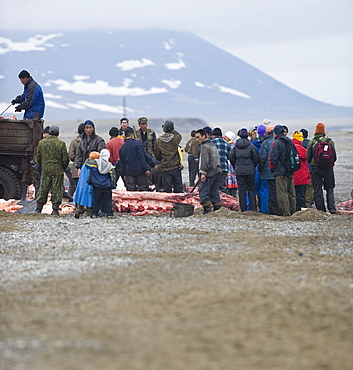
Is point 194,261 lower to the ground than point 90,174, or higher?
lower

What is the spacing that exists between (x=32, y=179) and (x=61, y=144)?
2.52 m

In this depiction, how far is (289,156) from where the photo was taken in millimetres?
13109

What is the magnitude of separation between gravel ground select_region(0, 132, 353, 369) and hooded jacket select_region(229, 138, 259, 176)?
2.91m

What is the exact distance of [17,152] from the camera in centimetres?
1535

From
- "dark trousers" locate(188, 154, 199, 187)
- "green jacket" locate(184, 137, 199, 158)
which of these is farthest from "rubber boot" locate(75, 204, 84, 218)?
"dark trousers" locate(188, 154, 199, 187)

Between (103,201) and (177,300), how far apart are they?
22.5 ft

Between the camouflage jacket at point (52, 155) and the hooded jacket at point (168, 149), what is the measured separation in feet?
6.48

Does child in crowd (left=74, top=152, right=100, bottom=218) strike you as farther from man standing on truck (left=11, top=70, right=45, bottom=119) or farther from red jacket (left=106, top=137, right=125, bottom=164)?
red jacket (left=106, top=137, right=125, bottom=164)

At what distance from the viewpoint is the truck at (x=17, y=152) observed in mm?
15203

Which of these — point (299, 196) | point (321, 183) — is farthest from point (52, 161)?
point (321, 183)

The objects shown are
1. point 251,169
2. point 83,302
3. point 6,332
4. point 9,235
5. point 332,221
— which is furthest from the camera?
point 251,169

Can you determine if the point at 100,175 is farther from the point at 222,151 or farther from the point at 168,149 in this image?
the point at 222,151

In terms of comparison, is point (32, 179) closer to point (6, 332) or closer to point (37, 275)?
point (37, 275)

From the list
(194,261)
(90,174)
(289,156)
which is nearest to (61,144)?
(90,174)
